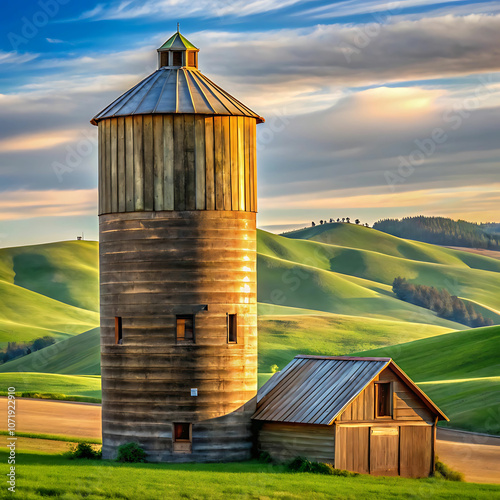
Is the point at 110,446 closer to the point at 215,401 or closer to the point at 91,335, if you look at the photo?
the point at 215,401

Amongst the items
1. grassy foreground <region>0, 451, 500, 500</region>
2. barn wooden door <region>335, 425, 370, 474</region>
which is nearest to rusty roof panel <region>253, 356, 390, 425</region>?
barn wooden door <region>335, 425, 370, 474</region>

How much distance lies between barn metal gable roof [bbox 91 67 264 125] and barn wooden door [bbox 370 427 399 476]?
43.2ft

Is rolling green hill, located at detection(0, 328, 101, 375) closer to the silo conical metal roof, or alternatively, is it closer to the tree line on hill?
the tree line on hill

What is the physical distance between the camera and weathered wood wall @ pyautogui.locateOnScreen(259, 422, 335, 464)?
Answer: 108ft

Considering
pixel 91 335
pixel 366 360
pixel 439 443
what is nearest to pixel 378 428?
pixel 366 360

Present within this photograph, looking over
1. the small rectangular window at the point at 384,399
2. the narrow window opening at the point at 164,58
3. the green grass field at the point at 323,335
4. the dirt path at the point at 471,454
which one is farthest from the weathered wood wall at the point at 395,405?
the green grass field at the point at 323,335

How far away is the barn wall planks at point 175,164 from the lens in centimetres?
3416

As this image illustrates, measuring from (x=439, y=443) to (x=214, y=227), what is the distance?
2066cm

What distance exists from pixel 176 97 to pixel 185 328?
8.84 m

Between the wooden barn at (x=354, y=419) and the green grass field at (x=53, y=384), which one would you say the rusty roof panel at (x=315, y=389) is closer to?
the wooden barn at (x=354, y=419)

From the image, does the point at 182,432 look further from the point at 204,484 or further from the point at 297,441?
the point at 204,484

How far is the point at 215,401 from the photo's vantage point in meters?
34.3

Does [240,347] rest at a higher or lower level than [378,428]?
higher

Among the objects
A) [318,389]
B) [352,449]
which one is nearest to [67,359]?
[318,389]
